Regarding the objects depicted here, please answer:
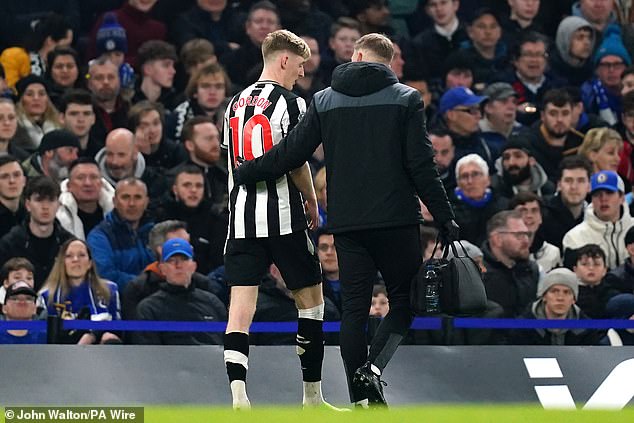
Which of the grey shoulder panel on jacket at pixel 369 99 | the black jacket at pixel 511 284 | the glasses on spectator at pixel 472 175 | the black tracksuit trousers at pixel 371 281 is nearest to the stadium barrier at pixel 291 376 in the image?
the black jacket at pixel 511 284

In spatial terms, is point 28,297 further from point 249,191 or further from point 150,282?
point 249,191

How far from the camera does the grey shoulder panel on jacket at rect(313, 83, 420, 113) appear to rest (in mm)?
8852

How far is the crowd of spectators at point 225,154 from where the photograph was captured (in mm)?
12141

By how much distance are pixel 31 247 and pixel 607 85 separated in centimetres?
677

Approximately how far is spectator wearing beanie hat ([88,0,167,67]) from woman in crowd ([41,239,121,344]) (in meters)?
4.41

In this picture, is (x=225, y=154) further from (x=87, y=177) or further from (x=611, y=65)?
(x=611, y=65)

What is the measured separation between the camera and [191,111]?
49.1 ft

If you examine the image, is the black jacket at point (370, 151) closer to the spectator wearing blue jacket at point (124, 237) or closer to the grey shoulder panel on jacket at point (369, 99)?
the grey shoulder panel on jacket at point (369, 99)

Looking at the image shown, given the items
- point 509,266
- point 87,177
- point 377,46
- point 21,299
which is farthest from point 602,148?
point 377,46

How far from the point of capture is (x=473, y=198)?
13.9 m

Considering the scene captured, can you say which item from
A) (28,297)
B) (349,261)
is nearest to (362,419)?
(349,261)

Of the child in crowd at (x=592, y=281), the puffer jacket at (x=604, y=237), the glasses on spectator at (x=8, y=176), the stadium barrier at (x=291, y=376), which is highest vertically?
the glasses on spectator at (x=8, y=176)

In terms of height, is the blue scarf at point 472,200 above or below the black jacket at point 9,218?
above

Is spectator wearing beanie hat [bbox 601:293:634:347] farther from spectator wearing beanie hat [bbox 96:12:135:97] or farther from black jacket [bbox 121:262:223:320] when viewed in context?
spectator wearing beanie hat [bbox 96:12:135:97]
